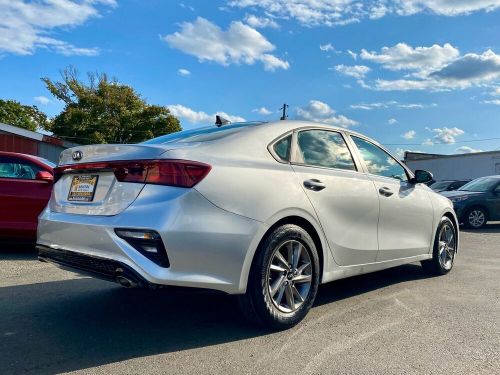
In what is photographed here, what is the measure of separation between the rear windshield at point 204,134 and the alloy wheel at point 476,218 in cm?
1061

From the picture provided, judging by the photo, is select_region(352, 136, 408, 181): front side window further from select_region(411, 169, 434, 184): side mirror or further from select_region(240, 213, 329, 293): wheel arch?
select_region(240, 213, 329, 293): wheel arch

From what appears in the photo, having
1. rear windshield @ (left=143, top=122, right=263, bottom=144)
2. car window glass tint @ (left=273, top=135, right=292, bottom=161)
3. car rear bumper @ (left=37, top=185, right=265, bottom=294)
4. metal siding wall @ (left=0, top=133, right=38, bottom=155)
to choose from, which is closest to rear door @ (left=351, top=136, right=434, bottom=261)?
car window glass tint @ (left=273, top=135, right=292, bottom=161)

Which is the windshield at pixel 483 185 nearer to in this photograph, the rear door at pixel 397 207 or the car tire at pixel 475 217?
the car tire at pixel 475 217

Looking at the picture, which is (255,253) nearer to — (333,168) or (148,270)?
(148,270)

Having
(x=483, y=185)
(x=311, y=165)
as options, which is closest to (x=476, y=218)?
(x=483, y=185)

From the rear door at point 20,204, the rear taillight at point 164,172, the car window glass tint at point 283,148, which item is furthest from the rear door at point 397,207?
the rear door at point 20,204

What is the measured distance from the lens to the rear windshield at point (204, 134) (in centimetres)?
389

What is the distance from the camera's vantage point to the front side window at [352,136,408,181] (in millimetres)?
4875

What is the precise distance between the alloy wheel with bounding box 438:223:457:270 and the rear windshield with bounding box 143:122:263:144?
3172 millimetres

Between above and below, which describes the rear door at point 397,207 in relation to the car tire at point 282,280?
above

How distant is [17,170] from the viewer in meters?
7.07

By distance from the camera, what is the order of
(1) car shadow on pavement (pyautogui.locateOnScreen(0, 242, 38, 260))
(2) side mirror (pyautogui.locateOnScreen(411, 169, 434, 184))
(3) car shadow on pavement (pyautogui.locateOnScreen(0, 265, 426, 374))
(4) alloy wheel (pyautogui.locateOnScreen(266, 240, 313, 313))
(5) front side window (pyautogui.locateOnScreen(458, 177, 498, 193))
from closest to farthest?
1. (3) car shadow on pavement (pyautogui.locateOnScreen(0, 265, 426, 374))
2. (4) alloy wheel (pyautogui.locateOnScreen(266, 240, 313, 313))
3. (2) side mirror (pyautogui.locateOnScreen(411, 169, 434, 184))
4. (1) car shadow on pavement (pyautogui.locateOnScreen(0, 242, 38, 260))
5. (5) front side window (pyautogui.locateOnScreen(458, 177, 498, 193))

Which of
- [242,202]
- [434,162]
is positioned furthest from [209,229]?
[434,162]

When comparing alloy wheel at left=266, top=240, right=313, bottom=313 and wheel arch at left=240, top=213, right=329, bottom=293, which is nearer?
wheel arch at left=240, top=213, right=329, bottom=293
